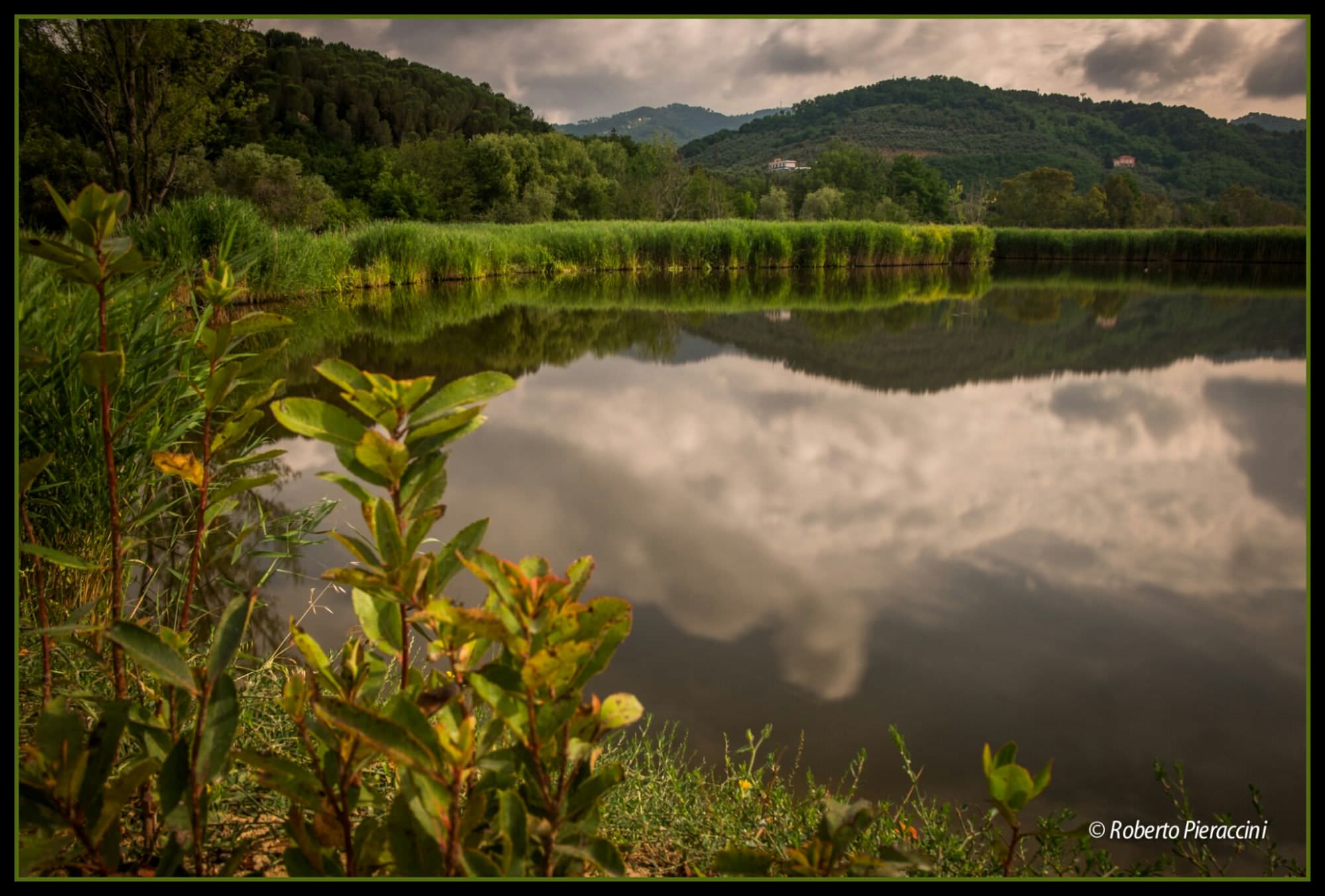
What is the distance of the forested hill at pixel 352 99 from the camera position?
37.2 m

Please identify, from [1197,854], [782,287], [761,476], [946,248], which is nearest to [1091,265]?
[946,248]

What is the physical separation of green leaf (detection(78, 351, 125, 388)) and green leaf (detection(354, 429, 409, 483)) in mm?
362

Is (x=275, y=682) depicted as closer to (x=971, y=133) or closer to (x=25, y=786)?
(x=25, y=786)

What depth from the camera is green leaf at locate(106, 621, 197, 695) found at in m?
0.74

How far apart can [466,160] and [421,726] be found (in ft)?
142

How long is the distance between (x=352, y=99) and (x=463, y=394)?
152 ft

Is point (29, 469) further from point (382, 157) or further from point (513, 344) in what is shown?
point (382, 157)

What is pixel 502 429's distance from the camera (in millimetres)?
5461

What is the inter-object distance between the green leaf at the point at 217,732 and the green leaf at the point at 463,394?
0.31 metres

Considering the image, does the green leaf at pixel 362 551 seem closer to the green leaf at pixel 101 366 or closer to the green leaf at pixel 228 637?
the green leaf at pixel 228 637

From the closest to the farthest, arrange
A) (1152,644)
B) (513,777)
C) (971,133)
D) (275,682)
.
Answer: (513,777) < (275,682) < (1152,644) < (971,133)

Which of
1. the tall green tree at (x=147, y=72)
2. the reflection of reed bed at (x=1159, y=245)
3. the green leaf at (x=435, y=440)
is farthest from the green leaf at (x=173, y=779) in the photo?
the reflection of reed bed at (x=1159, y=245)

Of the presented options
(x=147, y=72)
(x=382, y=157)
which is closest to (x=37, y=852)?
(x=147, y=72)

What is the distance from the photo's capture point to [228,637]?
0.78m
